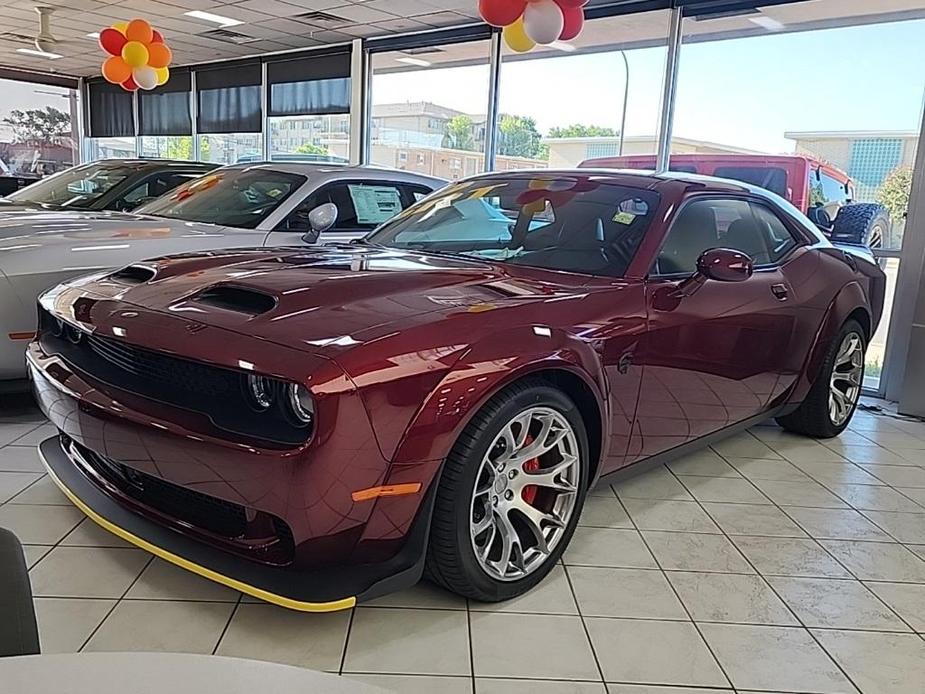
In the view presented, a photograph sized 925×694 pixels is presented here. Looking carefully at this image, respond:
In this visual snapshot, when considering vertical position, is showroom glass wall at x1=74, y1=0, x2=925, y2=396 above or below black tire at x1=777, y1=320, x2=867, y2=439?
above

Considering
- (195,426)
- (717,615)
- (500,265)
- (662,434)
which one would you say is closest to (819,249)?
(662,434)

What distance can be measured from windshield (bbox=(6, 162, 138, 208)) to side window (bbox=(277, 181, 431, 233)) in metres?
1.83

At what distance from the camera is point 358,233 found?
4699mm

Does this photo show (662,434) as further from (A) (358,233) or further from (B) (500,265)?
(A) (358,233)

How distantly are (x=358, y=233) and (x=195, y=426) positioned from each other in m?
2.92

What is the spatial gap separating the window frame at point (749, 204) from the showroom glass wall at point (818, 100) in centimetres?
222

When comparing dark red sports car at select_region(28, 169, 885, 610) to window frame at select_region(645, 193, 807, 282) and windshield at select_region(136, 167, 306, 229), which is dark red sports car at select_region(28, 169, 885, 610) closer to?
window frame at select_region(645, 193, 807, 282)

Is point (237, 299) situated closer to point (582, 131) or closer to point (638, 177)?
point (638, 177)

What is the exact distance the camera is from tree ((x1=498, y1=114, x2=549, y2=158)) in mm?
7864

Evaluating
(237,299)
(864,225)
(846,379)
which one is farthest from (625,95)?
(237,299)

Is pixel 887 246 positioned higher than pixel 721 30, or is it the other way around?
pixel 721 30

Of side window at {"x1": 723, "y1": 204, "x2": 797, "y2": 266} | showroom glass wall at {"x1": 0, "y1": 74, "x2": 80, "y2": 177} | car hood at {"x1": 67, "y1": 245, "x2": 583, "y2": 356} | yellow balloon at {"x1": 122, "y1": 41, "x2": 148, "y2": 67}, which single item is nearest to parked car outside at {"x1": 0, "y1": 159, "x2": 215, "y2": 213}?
yellow balloon at {"x1": 122, "y1": 41, "x2": 148, "y2": 67}

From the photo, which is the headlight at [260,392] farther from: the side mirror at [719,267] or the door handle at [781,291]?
the door handle at [781,291]

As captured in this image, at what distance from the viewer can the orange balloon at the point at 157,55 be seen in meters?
7.91
